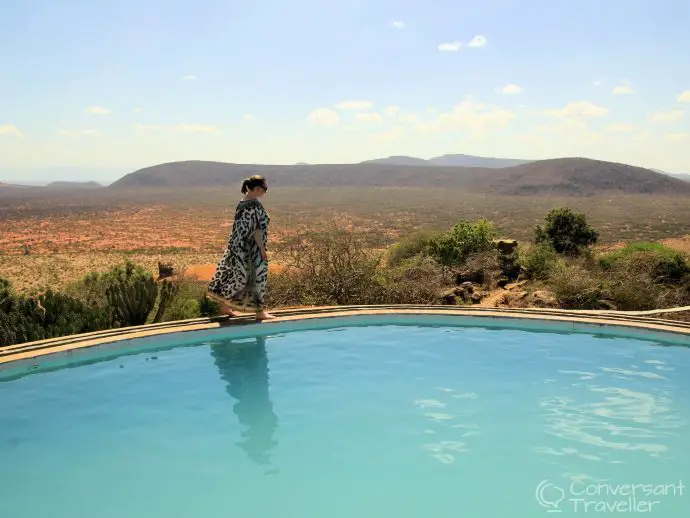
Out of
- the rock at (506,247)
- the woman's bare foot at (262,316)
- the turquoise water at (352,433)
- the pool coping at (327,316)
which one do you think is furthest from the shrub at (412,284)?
the turquoise water at (352,433)

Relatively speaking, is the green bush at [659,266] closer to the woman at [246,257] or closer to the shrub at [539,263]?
the shrub at [539,263]

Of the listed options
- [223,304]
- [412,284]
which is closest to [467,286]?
[412,284]

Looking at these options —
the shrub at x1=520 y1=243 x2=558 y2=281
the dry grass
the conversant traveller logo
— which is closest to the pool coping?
the shrub at x1=520 y1=243 x2=558 y2=281

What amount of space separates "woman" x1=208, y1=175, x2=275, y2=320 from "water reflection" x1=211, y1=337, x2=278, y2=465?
1.67 feet

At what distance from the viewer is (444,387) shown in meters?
5.09

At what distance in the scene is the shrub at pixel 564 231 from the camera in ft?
44.9

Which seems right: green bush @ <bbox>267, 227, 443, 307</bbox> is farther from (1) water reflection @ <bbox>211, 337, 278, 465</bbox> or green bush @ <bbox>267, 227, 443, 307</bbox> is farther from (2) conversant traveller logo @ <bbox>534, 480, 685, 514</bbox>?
(2) conversant traveller logo @ <bbox>534, 480, 685, 514</bbox>

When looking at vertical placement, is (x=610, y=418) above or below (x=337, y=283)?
below

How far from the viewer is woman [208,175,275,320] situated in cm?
623

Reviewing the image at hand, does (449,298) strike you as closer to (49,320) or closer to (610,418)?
(610,418)

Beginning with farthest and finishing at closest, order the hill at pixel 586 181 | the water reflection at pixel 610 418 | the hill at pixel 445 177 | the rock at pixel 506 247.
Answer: the hill at pixel 445 177 < the hill at pixel 586 181 < the rock at pixel 506 247 < the water reflection at pixel 610 418

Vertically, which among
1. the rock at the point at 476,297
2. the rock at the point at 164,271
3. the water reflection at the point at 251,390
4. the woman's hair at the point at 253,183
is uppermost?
the woman's hair at the point at 253,183

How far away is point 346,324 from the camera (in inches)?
282

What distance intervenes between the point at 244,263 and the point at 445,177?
110 m
